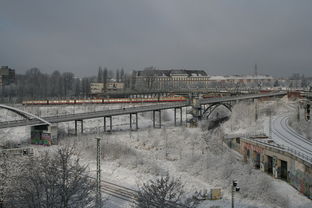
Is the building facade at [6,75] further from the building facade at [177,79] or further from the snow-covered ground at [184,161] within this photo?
the snow-covered ground at [184,161]

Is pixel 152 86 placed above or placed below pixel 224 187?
above

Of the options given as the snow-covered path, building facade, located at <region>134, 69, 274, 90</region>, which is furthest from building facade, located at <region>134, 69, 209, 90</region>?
the snow-covered path

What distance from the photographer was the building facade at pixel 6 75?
440 ft

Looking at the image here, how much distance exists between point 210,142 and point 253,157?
35.7ft

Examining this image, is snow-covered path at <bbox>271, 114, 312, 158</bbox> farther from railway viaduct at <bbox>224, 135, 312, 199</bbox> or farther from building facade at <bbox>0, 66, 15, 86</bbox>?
building facade at <bbox>0, 66, 15, 86</bbox>

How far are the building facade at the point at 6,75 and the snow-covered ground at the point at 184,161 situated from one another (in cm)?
8914

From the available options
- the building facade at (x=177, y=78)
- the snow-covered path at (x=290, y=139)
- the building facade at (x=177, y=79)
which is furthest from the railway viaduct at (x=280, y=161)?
the building facade at (x=177, y=78)

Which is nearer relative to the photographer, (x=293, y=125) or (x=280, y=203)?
(x=280, y=203)

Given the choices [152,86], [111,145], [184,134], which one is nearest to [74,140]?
[111,145]

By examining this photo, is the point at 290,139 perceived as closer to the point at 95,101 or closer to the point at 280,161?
the point at 280,161

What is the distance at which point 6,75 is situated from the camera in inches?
5482

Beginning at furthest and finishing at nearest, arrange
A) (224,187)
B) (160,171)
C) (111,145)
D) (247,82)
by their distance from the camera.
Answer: (247,82), (111,145), (160,171), (224,187)

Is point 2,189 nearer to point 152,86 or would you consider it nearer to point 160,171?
point 160,171

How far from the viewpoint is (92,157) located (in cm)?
3666
